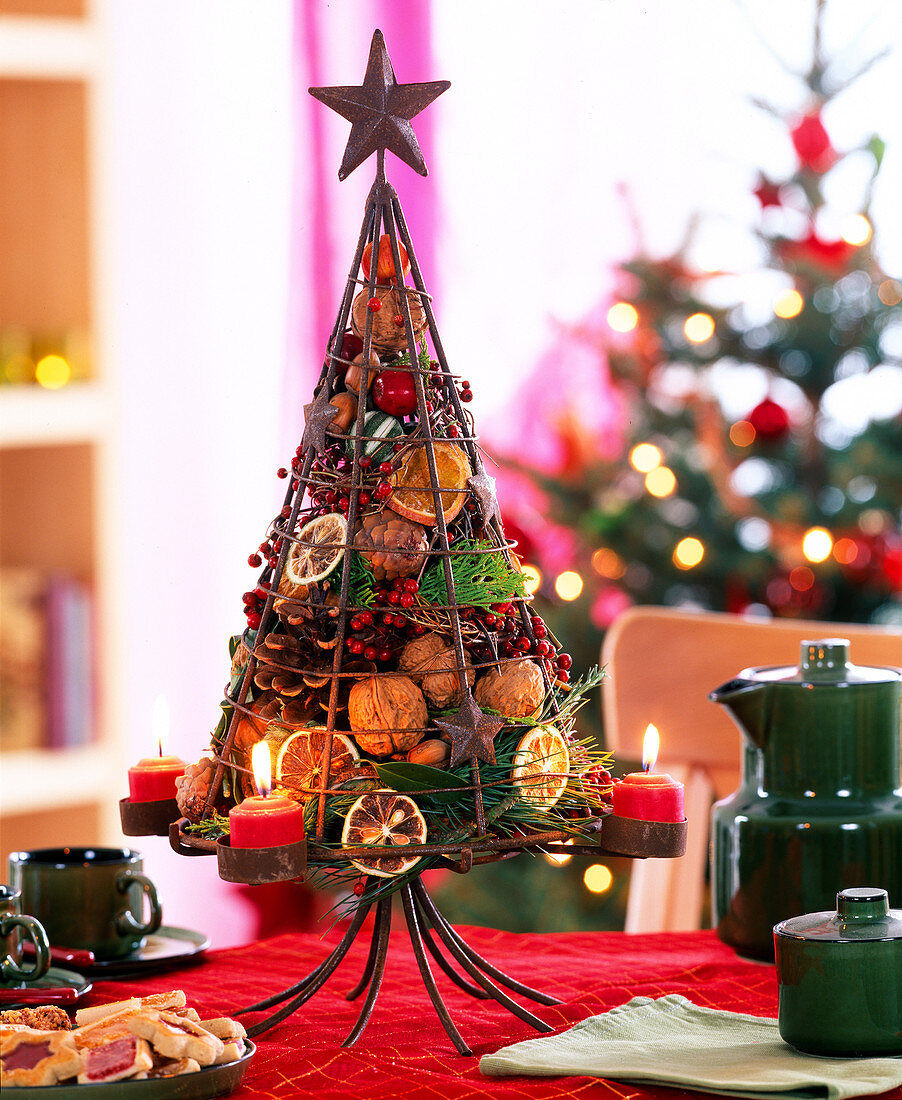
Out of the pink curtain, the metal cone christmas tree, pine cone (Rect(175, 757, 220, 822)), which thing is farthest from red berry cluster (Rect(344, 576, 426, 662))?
the pink curtain

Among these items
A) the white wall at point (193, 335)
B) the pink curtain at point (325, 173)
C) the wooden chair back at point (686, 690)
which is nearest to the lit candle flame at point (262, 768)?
the wooden chair back at point (686, 690)

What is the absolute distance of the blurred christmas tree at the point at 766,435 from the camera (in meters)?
2.01

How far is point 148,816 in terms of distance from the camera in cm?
85

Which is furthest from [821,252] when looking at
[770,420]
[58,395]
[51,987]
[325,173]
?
[51,987]

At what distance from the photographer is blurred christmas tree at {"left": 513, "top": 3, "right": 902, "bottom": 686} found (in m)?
2.01

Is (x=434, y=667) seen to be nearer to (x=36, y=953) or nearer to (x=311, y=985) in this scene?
(x=311, y=985)

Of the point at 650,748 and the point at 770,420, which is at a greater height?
the point at 770,420

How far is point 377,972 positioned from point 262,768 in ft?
0.59

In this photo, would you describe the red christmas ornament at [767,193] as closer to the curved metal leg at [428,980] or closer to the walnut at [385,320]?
the walnut at [385,320]

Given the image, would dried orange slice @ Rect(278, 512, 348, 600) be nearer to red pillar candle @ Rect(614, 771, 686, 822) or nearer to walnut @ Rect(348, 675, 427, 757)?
walnut @ Rect(348, 675, 427, 757)

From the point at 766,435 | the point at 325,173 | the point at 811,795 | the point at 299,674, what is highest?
the point at 325,173

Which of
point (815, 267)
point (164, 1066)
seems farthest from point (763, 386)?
point (164, 1066)

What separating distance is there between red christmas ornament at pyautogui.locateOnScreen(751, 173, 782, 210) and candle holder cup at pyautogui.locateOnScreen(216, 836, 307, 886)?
63.2 inches

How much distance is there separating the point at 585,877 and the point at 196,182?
1288mm
